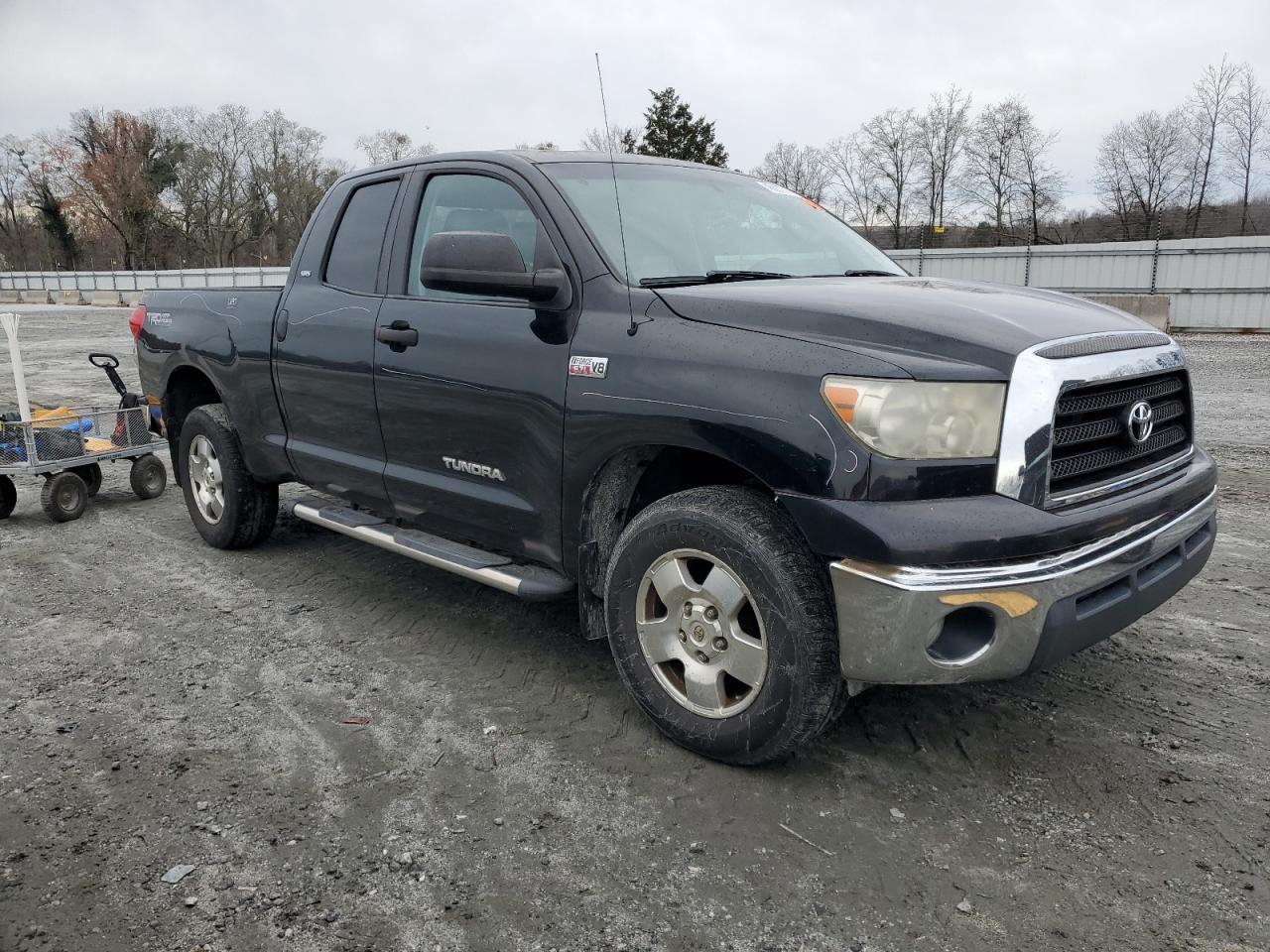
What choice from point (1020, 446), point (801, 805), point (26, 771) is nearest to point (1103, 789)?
point (801, 805)

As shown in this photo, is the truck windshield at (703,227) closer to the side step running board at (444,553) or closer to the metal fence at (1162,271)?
the side step running board at (444,553)

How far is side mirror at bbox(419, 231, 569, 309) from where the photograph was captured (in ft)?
10.9

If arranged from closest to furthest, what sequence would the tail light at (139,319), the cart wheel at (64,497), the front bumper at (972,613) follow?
1. the front bumper at (972,613)
2. the tail light at (139,319)
3. the cart wheel at (64,497)

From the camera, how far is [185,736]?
3.38 m

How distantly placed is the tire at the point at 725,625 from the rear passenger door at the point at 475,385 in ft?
1.62

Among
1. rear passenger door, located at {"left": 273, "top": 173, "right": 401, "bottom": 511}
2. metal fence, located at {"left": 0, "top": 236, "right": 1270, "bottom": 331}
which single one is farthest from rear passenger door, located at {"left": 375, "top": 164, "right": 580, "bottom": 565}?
metal fence, located at {"left": 0, "top": 236, "right": 1270, "bottom": 331}

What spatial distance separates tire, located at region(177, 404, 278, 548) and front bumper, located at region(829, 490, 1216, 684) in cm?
382

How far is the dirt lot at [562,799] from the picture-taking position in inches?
95.2

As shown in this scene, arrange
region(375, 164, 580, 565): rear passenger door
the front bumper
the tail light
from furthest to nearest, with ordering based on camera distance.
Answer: the tail light, region(375, 164, 580, 565): rear passenger door, the front bumper

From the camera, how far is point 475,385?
3.63 m

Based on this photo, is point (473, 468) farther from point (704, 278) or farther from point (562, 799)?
point (562, 799)

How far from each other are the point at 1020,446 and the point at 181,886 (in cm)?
251

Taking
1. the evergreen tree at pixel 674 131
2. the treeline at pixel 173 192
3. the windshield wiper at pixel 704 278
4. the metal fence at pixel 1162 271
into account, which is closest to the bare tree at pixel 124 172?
the treeline at pixel 173 192

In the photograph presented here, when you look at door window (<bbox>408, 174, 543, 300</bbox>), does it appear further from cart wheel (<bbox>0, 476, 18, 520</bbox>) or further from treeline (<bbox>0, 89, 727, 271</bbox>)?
treeline (<bbox>0, 89, 727, 271</bbox>)
